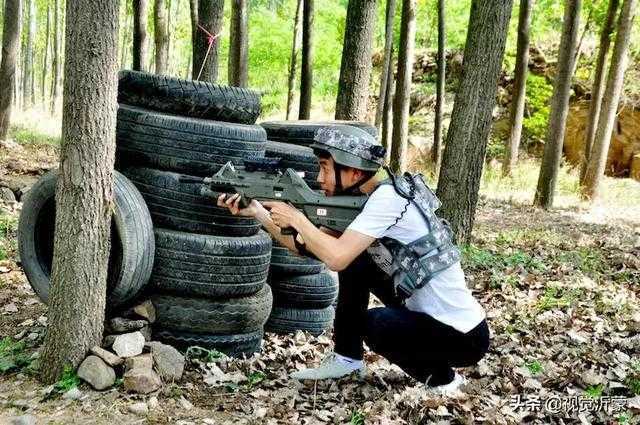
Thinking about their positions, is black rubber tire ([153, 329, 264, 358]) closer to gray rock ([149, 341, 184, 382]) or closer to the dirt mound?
gray rock ([149, 341, 184, 382])

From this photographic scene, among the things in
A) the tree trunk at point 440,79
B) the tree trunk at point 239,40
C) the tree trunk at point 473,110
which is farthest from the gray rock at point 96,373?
the tree trunk at point 440,79

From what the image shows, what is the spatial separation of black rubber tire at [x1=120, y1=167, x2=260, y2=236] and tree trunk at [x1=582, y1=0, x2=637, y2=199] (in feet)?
36.5

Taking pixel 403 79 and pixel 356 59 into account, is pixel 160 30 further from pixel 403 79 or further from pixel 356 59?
pixel 356 59

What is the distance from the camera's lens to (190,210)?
15.7 ft

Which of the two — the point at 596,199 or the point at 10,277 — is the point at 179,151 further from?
the point at 596,199

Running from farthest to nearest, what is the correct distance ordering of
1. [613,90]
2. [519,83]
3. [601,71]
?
[519,83] → [601,71] → [613,90]

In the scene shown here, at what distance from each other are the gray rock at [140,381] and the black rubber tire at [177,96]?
6.47 feet

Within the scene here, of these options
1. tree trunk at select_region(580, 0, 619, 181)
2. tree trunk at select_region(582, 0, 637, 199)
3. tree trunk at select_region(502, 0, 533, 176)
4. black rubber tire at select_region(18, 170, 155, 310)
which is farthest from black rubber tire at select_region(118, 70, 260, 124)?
tree trunk at select_region(580, 0, 619, 181)

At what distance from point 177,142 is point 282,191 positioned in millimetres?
928

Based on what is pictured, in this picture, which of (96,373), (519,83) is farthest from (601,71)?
(96,373)

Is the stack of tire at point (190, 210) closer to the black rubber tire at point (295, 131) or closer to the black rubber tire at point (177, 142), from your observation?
the black rubber tire at point (177, 142)

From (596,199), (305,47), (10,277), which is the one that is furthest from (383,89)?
(10,277)

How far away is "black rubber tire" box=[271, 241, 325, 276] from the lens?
18.9ft

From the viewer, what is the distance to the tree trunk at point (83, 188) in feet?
12.6
